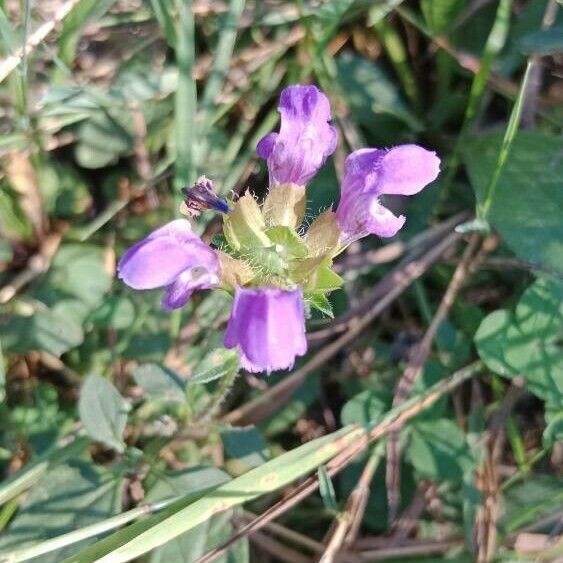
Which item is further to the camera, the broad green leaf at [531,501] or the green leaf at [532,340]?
the broad green leaf at [531,501]

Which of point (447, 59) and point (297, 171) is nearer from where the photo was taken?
point (297, 171)

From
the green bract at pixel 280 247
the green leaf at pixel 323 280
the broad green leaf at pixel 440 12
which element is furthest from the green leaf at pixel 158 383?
the broad green leaf at pixel 440 12

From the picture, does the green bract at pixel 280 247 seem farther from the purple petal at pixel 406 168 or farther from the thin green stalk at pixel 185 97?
the thin green stalk at pixel 185 97

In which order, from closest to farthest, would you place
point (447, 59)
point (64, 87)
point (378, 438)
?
point (64, 87), point (378, 438), point (447, 59)

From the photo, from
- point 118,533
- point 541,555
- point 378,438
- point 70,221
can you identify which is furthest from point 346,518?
point 70,221

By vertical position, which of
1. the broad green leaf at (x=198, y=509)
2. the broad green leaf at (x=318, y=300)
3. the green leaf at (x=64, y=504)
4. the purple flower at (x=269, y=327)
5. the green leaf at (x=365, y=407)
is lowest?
the green leaf at (x=365, y=407)

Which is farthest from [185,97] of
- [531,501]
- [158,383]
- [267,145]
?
[531,501]

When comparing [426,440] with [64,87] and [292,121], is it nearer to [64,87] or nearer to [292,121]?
[292,121]
